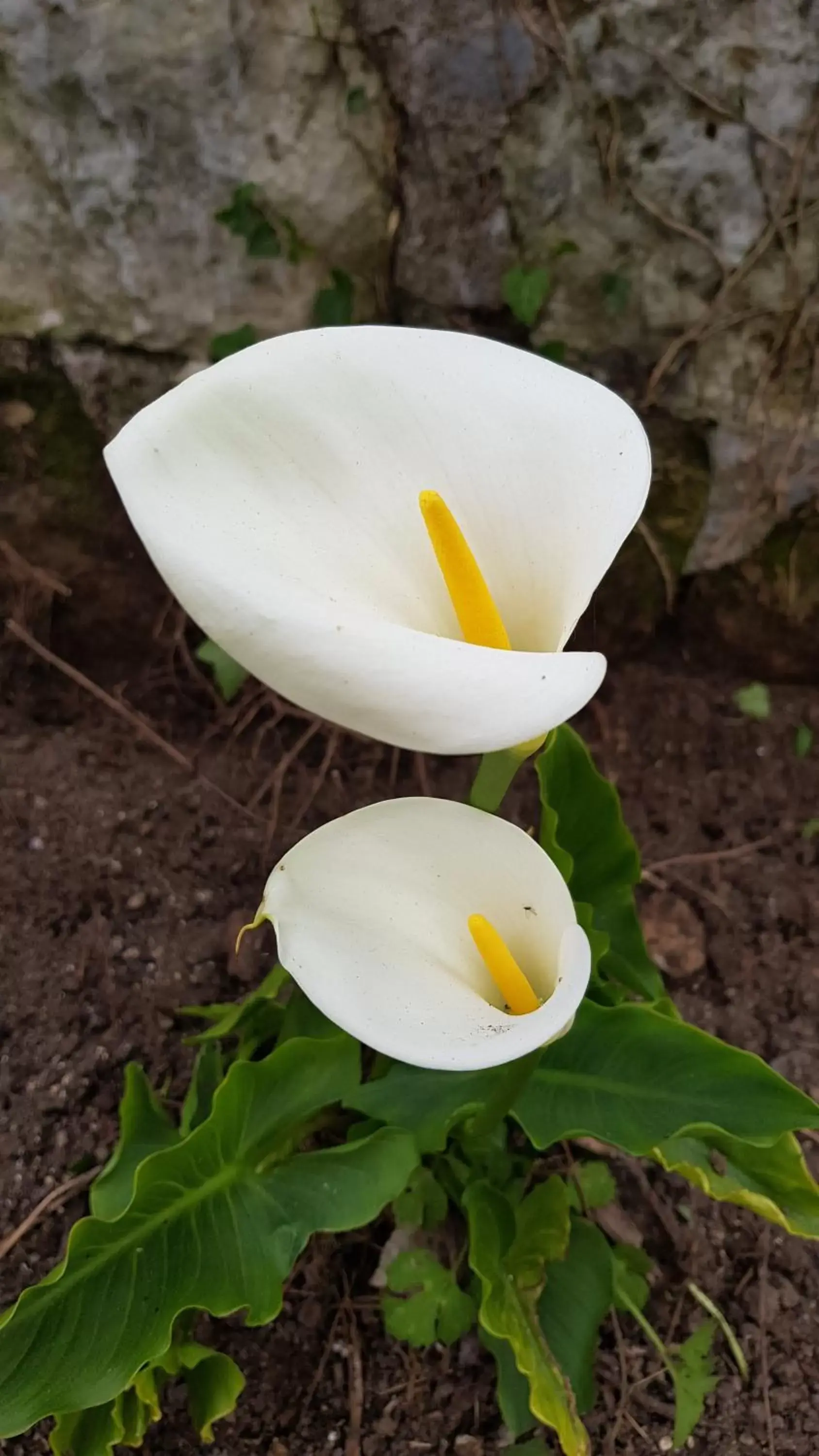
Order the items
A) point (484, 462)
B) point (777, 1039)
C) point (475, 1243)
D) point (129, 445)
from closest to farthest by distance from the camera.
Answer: point (129, 445) < point (484, 462) < point (475, 1243) < point (777, 1039)

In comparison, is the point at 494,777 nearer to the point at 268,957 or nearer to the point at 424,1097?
the point at 424,1097

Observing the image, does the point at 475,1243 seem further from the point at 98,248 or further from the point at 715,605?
the point at 98,248

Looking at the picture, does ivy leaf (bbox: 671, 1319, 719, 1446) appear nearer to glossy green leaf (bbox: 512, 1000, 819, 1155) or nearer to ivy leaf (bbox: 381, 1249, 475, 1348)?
ivy leaf (bbox: 381, 1249, 475, 1348)

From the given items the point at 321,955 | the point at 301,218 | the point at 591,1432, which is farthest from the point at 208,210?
the point at 591,1432

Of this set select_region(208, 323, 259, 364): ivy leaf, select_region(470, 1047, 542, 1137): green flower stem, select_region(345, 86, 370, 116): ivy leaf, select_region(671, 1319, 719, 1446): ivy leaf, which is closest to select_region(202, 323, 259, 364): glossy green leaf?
select_region(208, 323, 259, 364): ivy leaf

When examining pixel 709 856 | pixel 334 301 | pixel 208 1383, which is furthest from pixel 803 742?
pixel 208 1383

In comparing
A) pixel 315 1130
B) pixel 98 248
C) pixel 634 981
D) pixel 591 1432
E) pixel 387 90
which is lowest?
pixel 591 1432
